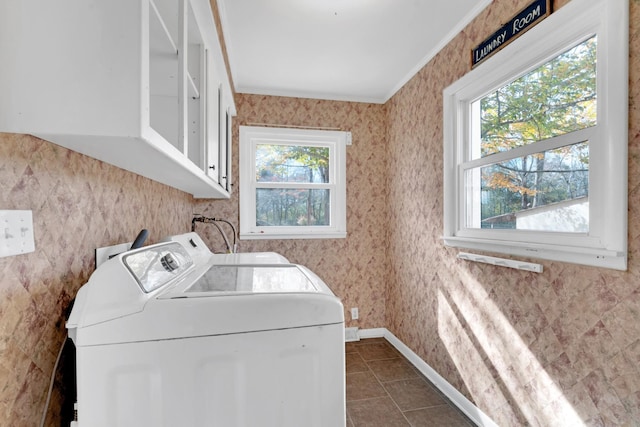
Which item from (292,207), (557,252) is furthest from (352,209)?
(557,252)

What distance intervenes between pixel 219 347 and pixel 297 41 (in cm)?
208

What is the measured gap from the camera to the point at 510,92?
5.68 feet

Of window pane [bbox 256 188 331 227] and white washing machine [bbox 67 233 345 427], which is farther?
window pane [bbox 256 188 331 227]

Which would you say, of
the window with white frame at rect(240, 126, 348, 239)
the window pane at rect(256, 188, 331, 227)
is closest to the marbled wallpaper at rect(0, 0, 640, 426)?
the window with white frame at rect(240, 126, 348, 239)

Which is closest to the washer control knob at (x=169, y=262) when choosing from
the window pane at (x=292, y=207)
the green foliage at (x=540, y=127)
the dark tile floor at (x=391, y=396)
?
the dark tile floor at (x=391, y=396)

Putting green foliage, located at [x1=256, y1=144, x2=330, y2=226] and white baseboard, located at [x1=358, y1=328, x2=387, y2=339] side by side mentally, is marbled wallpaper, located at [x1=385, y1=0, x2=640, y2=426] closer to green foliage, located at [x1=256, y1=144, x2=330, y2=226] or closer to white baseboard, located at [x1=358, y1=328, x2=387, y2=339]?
white baseboard, located at [x1=358, y1=328, x2=387, y2=339]

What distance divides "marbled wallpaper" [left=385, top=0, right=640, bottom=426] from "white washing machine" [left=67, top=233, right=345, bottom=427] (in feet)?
3.52

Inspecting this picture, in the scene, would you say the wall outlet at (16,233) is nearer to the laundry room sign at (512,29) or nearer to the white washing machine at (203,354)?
the white washing machine at (203,354)

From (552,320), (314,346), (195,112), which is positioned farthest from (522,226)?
(195,112)

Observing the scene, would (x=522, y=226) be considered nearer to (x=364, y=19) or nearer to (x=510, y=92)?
(x=510, y=92)

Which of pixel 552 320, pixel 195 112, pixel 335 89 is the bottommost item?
pixel 552 320

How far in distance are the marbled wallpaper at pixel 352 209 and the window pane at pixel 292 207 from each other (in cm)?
20

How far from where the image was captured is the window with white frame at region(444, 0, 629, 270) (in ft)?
3.78

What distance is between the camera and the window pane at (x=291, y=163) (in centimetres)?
300
